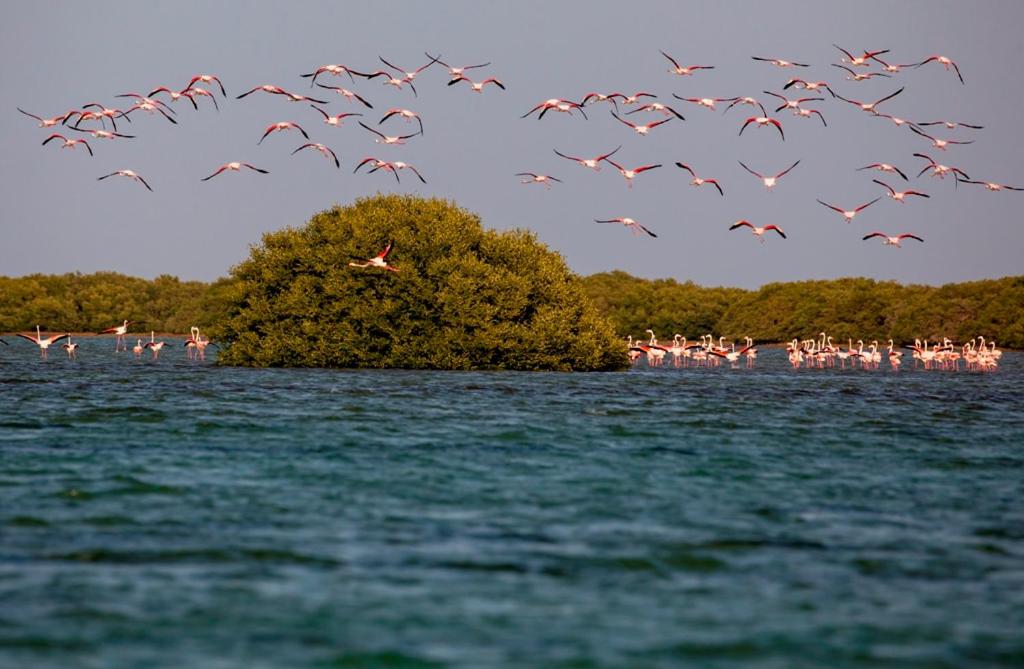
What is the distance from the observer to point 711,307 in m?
164

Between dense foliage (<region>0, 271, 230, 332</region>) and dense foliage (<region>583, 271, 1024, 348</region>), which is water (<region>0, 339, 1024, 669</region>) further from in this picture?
dense foliage (<region>0, 271, 230, 332</region>)

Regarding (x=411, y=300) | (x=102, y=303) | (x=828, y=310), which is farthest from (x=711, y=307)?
(x=411, y=300)

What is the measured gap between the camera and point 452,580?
673 inches

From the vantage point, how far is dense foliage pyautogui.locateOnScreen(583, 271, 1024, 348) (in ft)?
454

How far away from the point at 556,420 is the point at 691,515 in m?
19.3

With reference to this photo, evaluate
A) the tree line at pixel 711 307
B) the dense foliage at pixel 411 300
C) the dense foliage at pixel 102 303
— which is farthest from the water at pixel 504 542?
the dense foliage at pixel 102 303

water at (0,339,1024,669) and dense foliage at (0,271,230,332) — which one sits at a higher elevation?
dense foliage at (0,271,230,332)

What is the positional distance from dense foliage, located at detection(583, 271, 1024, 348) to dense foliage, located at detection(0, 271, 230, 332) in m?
49.4

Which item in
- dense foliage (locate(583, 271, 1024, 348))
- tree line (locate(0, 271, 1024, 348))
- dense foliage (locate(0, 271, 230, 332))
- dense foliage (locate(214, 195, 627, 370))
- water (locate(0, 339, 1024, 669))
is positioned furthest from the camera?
dense foliage (locate(0, 271, 230, 332))

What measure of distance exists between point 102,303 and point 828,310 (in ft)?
282

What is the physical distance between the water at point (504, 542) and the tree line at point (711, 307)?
337 feet

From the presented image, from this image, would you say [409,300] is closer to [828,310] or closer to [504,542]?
[504,542]

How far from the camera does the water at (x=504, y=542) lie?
14328 millimetres

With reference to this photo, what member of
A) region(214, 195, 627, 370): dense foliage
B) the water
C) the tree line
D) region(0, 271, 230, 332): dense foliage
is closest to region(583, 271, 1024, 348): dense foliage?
the tree line
